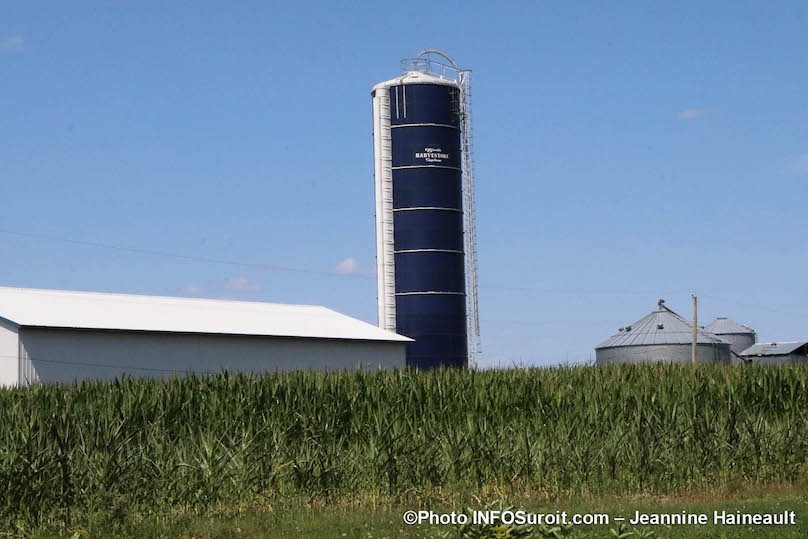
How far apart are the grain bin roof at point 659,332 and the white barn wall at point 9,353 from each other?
1293 inches

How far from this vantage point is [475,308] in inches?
2138

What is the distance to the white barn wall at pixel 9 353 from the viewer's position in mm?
37031

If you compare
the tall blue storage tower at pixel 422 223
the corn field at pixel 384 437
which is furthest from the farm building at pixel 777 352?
the corn field at pixel 384 437

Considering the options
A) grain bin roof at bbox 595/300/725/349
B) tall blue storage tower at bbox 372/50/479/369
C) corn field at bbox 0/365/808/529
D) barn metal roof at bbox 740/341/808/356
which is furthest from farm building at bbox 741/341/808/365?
corn field at bbox 0/365/808/529

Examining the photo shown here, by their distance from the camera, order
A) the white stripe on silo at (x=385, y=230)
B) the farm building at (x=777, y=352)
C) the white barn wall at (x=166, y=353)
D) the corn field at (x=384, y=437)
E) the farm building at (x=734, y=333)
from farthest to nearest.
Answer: the farm building at (x=734, y=333) → the farm building at (x=777, y=352) → the white stripe on silo at (x=385, y=230) → the white barn wall at (x=166, y=353) → the corn field at (x=384, y=437)

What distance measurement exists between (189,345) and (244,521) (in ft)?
81.8

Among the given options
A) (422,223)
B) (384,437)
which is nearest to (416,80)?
(422,223)

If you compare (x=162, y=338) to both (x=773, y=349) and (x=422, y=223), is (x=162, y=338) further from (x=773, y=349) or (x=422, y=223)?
(x=773, y=349)

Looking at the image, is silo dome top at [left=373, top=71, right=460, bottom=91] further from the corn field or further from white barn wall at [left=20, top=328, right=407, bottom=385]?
the corn field

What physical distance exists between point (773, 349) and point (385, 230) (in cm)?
3037

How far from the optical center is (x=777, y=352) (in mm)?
A: 68625

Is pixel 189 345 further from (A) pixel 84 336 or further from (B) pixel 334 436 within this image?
(B) pixel 334 436

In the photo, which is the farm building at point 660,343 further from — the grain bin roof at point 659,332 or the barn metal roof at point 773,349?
the barn metal roof at point 773,349

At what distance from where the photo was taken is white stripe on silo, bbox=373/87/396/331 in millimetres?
52688
